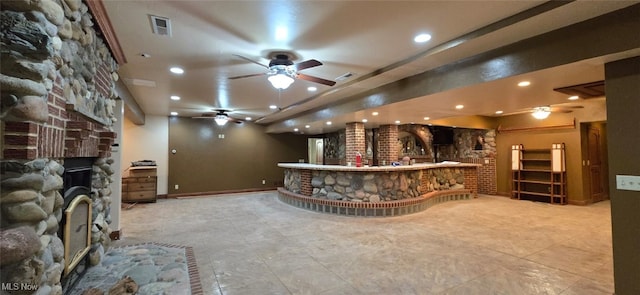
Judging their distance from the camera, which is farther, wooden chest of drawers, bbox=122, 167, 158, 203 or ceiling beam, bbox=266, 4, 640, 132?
wooden chest of drawers, bbox=122, 167, 158, 203

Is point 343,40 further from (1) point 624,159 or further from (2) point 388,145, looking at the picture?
(2) point 388,145

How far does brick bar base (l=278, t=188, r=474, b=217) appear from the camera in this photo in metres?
5.34

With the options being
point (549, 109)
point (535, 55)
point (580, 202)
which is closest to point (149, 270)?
point (535, 55)

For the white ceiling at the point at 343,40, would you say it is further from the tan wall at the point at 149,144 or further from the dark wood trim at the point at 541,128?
the tan wall at the point at 149,144

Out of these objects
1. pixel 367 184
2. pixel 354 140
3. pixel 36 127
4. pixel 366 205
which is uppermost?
pixel 354 140

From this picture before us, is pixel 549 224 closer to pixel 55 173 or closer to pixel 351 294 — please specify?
pixel 351 294

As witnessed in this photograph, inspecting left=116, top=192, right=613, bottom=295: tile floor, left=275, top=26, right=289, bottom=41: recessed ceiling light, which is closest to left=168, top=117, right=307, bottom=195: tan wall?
left=116, top=192, right=613, bottom=295: tile floor

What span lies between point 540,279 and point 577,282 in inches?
12.3

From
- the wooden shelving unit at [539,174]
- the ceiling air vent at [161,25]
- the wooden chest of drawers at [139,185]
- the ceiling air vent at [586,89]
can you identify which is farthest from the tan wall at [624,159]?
the wooden chest of drawers at [139,185]

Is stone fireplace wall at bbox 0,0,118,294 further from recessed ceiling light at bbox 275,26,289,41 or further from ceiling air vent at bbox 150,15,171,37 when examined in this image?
recessed ceiling light at bbox 275,26,289,41

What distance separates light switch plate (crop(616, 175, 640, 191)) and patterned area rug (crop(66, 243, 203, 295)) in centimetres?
371

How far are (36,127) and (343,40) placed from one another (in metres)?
2.48

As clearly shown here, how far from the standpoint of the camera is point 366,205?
534cm

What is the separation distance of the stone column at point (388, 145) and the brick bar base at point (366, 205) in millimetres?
1355
